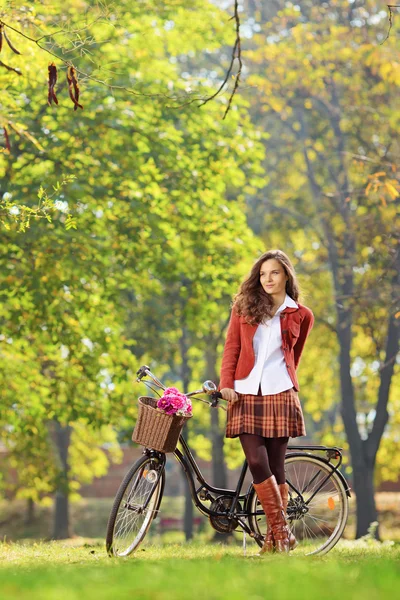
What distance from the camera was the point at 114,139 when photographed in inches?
478

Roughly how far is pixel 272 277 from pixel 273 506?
1.52 meters

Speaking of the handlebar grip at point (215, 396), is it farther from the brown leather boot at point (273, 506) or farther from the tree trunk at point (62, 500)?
the tree trunk at point (62, 500)

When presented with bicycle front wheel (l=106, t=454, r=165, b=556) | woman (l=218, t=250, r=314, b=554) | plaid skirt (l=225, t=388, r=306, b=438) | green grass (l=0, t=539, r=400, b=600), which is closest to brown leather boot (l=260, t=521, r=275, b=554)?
woman (l=218, t=250, r=314, b=554)

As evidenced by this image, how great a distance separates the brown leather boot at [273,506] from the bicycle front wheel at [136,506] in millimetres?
674

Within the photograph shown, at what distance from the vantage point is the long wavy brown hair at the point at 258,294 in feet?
20.4

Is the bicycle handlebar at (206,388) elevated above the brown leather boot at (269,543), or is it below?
above

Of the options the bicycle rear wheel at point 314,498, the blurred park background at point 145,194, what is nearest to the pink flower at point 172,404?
the bicycle rear wheel at point 314,498

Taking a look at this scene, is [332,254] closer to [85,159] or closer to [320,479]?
[85,159]

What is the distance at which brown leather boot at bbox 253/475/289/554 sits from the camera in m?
5.98

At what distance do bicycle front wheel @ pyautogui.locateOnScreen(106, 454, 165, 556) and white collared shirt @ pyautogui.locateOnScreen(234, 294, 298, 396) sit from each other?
2.53ft

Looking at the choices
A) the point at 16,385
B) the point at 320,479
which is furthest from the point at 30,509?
the point at 320,479

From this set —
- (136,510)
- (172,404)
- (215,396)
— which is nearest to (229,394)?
(215,396)

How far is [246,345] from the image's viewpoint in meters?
6.18

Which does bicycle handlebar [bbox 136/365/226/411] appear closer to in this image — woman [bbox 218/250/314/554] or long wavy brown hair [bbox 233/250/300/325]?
woman [bbox 218/250/314/554]
